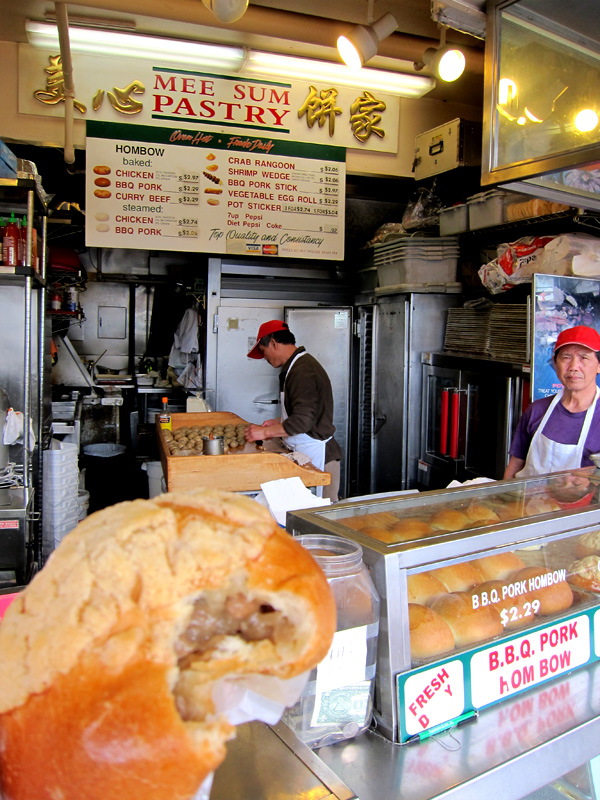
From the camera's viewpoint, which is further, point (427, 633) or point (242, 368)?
point (242, 368)

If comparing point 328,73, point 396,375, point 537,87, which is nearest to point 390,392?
point 396,375

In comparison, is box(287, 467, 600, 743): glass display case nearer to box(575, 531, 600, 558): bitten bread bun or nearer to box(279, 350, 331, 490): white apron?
box(575, 531, 600, 558): bitten bread bun

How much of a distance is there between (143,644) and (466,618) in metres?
0.83

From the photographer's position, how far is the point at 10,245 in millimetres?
3441

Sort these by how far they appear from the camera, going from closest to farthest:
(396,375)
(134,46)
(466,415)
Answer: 1. (134,46)
2. (466,415)
3. (396,375)

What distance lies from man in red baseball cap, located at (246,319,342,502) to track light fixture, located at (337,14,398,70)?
2.02 metres

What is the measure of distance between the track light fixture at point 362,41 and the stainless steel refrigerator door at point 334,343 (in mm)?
2841

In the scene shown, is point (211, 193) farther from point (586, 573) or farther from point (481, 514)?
point (586, 573)

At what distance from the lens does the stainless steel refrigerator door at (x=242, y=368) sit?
628 centimetres

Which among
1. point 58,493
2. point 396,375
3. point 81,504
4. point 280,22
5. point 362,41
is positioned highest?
point 280,22

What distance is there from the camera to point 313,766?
0.93 meters

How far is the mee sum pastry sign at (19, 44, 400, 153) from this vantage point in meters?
4.79

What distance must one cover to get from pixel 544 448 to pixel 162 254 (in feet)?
20.4

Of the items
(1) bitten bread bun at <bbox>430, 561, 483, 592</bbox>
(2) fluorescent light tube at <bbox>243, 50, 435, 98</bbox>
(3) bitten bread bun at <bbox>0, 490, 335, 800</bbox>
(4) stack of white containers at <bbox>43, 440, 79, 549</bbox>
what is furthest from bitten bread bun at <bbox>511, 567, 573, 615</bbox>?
(2) fluorescent light tube at <bbox>243, 50, 435, 98</bbox>
